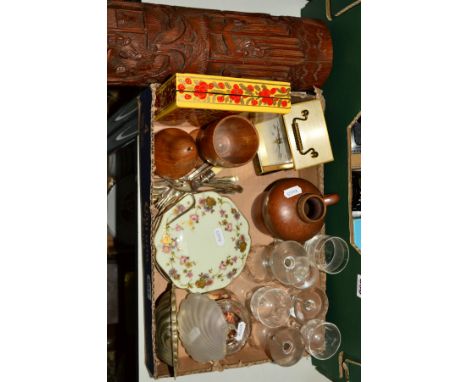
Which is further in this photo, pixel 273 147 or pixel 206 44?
pixel 273 147

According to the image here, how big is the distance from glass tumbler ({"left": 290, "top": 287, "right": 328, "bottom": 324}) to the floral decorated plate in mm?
273

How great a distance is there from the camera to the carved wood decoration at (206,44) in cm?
165

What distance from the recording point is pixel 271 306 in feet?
6.52

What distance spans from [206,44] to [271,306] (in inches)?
40.5

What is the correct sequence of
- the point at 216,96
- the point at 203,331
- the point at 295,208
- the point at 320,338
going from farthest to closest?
1. the point at 320,338
2. the point at 295,208
3. the point at 203,331
4. the point at 216,96

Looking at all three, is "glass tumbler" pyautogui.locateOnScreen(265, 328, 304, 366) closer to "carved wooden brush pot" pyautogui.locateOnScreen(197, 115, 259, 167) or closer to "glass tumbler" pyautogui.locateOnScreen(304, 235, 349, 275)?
"glass tumbler" pyautogui.locateOnScreen(304, 235, 349, 275)

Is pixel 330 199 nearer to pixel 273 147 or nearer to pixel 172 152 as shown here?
pixel 273 147

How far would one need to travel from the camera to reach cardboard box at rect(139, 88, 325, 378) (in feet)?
5.62

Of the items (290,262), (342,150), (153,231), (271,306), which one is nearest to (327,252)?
(290,262)

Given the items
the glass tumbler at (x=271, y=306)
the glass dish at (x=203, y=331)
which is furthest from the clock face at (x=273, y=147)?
the glass dish at (x=203, y=331)

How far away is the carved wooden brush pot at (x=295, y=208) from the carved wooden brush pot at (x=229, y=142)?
19cm
